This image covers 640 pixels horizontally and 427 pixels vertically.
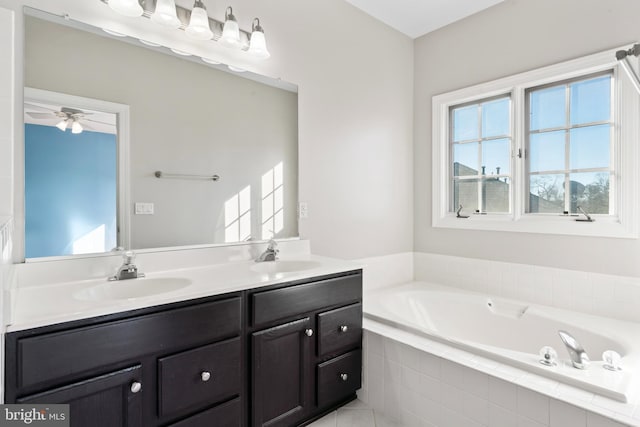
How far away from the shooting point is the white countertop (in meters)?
1.04

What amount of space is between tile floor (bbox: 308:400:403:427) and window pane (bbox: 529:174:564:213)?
177cm

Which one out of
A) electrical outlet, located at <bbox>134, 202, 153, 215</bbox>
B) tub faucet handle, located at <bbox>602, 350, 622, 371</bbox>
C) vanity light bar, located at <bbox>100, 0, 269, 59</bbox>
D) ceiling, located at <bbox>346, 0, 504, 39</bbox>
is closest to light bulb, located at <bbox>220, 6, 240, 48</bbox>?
vanity light bar, located at <bbox>100, 0, 269, 59</bbox>

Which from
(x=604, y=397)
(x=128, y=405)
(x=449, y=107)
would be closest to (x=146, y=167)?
(x=128, y=405)

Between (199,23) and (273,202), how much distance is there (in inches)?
40.5

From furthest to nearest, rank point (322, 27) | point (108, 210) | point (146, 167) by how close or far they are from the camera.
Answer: point (322, 27), point (146, 167), point (108, 210)

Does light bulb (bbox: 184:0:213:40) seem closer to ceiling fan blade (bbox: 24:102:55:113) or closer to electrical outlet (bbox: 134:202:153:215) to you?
ceiling fan blade (bbox: 24:102:55:113)

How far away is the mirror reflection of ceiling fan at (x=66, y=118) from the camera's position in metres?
1.40

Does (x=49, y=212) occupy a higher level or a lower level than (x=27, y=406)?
higher

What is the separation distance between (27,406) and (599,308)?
9.29ft

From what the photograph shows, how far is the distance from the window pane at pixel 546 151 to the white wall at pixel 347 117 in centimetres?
95

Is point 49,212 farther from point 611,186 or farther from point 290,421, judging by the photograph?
point 611,186

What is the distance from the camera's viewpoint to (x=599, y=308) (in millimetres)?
2141

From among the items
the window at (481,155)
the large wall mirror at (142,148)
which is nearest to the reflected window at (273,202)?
the large wall mirror at (142,148)

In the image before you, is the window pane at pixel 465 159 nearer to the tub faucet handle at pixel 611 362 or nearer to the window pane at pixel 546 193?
the window pane at pixel 546 193
